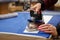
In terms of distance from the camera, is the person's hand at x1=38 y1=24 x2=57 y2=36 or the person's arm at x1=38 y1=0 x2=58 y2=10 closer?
the person's hand at x1=38 y1=24 x2=57 y2=36

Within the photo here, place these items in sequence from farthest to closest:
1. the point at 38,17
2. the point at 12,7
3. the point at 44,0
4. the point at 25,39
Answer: the point at 12,7, the point at 44,0, the point at 38,17, the point at 25,39

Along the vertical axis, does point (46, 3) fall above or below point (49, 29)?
above

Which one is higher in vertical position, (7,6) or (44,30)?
(7,6)

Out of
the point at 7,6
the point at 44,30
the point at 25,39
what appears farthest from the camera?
the point at 7,6

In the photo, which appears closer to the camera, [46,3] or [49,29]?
[49,29]

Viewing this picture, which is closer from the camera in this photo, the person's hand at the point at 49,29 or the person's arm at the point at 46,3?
the person's hand at the point at 49,29

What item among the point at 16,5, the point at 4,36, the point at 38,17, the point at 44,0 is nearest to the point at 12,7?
the point at 16,5

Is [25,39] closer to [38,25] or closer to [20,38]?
[20,38]

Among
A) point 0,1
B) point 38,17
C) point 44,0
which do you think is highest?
point 0,1

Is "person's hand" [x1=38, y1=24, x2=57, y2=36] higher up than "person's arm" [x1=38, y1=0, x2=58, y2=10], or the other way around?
"person's arm" [x1=38, y1=0, x2=58, y2=10]

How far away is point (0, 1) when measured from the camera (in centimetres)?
331

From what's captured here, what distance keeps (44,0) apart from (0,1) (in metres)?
2.07

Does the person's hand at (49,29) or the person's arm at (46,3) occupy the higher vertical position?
the person's arm at (46,3)

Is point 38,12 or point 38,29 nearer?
point 38,29
